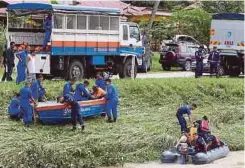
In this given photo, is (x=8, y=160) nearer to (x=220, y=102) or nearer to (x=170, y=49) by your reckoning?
(x=220, y=102)

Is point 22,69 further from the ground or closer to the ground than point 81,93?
further from the ground

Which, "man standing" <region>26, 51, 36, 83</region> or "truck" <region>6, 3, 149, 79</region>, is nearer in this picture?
"man standing" <region>26, 51, 36, 83</region>

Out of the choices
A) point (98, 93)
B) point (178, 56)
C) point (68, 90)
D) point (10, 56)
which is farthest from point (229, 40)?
point (68, 90)

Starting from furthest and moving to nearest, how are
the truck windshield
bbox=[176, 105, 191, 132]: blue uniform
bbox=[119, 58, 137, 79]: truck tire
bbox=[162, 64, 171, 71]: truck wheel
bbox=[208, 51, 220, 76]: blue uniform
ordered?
bbox=[162, 64, 171, 71]: truck wheel, bbox=[208, 51, 220, 76]: blue uniform, the truck windshield, bbox=[119, 58, 137, 79]: truck tire, bbox=[176, 105, 191, 132]: blue uniform

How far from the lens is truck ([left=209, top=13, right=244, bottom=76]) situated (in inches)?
1206

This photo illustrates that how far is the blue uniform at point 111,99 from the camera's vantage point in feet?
60.7

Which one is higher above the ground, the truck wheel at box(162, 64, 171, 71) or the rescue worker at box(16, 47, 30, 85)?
the rescue worker at box(16, 47, 30, 85)

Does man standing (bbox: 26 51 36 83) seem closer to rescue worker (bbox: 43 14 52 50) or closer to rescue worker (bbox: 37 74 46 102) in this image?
rescue worker (bbox: 43 14 52 50)

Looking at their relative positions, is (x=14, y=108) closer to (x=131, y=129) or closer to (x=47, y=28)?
(x=131, y=129)

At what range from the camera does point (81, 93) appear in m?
18.5

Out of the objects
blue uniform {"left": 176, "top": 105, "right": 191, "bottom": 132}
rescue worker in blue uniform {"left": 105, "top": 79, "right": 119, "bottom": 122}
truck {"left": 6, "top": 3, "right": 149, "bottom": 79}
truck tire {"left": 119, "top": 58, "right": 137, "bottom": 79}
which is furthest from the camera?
truck tire {"left": 119, "top": 58, "right": 137, "bottom": 79}

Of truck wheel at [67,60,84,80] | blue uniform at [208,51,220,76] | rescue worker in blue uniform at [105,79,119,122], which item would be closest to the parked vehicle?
blue uniform at [208,51,220,76]

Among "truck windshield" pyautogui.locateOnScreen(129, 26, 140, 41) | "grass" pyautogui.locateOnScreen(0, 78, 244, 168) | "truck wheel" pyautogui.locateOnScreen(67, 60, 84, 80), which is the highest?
"truck windshield" pyautogui.locateOnScreen(129, 26, 140, 41)

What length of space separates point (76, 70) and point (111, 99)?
18.2 ft
